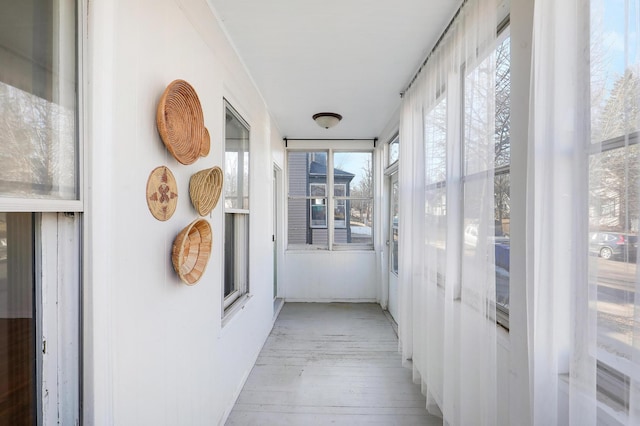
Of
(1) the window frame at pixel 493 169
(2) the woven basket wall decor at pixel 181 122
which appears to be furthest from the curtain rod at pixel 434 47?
(2) the woven basket wall decor at pixel 181 122

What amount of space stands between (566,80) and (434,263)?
4.57ft

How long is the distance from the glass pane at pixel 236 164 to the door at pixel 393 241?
2.33 meters

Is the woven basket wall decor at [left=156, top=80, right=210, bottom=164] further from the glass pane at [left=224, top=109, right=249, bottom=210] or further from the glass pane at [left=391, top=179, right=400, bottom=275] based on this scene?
the glass pane at [left=391, top=179, right=400, bottom=275]

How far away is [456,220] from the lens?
174 cm

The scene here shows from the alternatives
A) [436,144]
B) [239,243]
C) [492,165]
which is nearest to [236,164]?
[239,243]

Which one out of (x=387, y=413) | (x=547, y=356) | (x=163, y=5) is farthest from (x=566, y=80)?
(x=387, y=413)

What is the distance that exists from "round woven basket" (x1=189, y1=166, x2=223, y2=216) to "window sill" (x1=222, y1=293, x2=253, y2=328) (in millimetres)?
874

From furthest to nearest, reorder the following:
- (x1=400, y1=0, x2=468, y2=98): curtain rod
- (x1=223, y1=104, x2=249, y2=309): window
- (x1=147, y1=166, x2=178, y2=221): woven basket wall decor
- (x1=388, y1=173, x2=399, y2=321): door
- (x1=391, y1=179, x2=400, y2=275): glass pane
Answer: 1. (x1=391, y1=179, x2=400, y2=275): glass pane
2. (x1=388, y1=173, x2=399, y2=321): door
3. (x1=223, y1=104, x2=249, y2=309): window
4. (x1=400, y1=0, x2=468, y2=98): curtain rod
5. (x1=147, y1=166, x2=178, y2=221): woven basket wall decor

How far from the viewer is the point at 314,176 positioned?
497 centimetres

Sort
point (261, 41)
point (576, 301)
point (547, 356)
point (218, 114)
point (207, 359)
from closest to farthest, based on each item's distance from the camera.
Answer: point (576, 301) < point (547, 356) < point (207, 359) < point (218, 114) < point (261, 41)

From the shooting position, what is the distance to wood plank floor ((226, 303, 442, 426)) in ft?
6.80

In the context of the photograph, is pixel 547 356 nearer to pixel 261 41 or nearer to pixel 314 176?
pixel 261 41

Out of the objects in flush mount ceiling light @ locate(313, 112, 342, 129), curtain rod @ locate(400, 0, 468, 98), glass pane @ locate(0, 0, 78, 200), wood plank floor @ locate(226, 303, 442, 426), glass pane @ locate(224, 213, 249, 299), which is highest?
curtain rod @ locate(400, 0, 468, 98)

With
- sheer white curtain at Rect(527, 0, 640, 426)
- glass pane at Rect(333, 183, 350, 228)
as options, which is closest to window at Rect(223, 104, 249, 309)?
sheer white curtain at Rect(527, 0, 640, 426)
